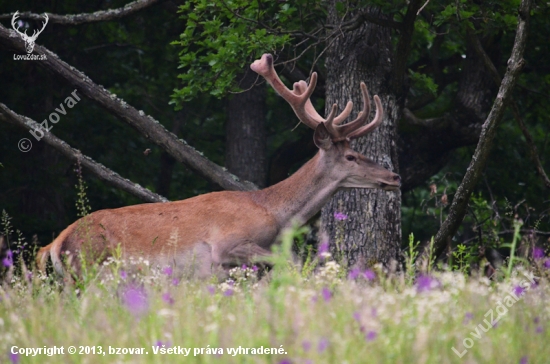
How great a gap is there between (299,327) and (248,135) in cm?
966

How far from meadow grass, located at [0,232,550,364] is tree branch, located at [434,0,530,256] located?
133 inches

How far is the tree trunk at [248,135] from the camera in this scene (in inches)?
502

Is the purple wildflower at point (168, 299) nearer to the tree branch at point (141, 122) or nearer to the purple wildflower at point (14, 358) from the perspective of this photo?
the purple wildflower at point (14, 358)

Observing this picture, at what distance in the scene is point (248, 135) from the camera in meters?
12.9

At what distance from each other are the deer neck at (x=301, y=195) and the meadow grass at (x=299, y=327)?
10.3ft

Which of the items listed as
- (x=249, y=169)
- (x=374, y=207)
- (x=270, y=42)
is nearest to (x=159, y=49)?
(x=249, y=169)

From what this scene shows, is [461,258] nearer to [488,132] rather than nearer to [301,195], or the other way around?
[488,132]

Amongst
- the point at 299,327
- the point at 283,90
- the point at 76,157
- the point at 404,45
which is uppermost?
the point at 404,45

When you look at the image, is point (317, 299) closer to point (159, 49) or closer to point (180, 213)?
point (180, 213)

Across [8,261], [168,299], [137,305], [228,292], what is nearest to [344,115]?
[228,292]

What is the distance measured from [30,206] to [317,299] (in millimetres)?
10085

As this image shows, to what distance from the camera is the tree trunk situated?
12758 mm

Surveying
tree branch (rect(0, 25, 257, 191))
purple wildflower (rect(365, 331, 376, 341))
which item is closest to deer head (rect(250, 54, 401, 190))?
tree branch (rect(0, 25, 257, 191))

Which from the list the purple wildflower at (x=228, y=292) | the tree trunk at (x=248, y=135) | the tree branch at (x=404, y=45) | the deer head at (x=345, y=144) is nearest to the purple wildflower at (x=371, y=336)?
the purple wildflower at (x=228, y=292)
